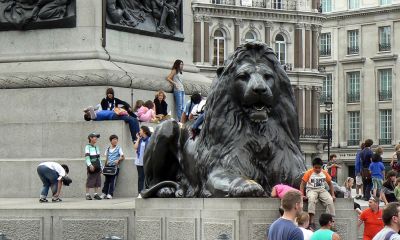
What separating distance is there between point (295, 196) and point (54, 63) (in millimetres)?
9773

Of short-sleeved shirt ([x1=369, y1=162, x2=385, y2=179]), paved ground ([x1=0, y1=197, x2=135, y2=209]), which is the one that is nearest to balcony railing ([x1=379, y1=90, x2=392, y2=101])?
short-sleeved shirt ([x1=369, y1=162, x2=385, y2=179])

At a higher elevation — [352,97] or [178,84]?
[352,97]

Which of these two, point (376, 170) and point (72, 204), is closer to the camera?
point (72, 204)

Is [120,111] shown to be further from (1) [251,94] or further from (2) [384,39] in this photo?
(2) [384,39]

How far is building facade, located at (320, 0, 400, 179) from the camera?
99125 mm

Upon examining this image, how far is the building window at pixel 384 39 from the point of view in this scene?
9988 centimetres

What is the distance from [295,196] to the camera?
496 inches

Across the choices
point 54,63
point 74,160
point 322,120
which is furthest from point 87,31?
point 322,120

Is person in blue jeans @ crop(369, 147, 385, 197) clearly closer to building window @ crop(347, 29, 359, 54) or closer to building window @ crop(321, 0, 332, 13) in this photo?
building window @ crop(347, 29, 359, 54)

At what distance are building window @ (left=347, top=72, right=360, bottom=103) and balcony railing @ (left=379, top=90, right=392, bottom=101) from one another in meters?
2.27

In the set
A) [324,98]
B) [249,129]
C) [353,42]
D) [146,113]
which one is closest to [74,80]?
[146,113]

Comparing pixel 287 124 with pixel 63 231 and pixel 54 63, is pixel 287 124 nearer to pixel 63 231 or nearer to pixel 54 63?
pixel 63 231

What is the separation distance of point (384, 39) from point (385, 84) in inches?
137

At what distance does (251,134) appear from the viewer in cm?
1576
